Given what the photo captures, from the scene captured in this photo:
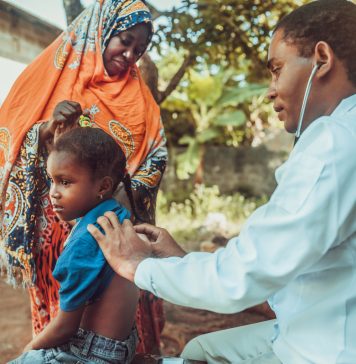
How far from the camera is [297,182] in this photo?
127 cm

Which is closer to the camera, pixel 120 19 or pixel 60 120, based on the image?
pixel 60 120

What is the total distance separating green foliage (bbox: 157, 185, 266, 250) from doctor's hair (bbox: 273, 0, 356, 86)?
221 inches

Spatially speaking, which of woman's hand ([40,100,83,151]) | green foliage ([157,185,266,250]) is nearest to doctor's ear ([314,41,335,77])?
woman's hand ([40,100,83,151])

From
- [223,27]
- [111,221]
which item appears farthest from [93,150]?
[223,27]

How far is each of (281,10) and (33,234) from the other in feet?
9.37

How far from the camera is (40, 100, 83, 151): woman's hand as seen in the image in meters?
2.12

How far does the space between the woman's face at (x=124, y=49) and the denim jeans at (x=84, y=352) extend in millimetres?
1266

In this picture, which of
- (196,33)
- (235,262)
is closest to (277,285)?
(235,262)

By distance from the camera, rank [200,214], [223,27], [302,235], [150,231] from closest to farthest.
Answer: [302,235] → [150,231] → [223,27] → [200,214]

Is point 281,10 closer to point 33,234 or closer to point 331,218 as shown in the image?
point 33,234

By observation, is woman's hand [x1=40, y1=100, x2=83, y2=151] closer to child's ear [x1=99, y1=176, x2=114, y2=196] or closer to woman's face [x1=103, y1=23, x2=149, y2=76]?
woman's face [x1=103, y1=23, x2=149, y2=76]

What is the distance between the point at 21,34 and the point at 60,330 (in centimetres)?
163

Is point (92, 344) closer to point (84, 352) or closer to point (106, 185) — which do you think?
point (84, 352)

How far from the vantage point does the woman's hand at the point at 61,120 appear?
212 centimetres
